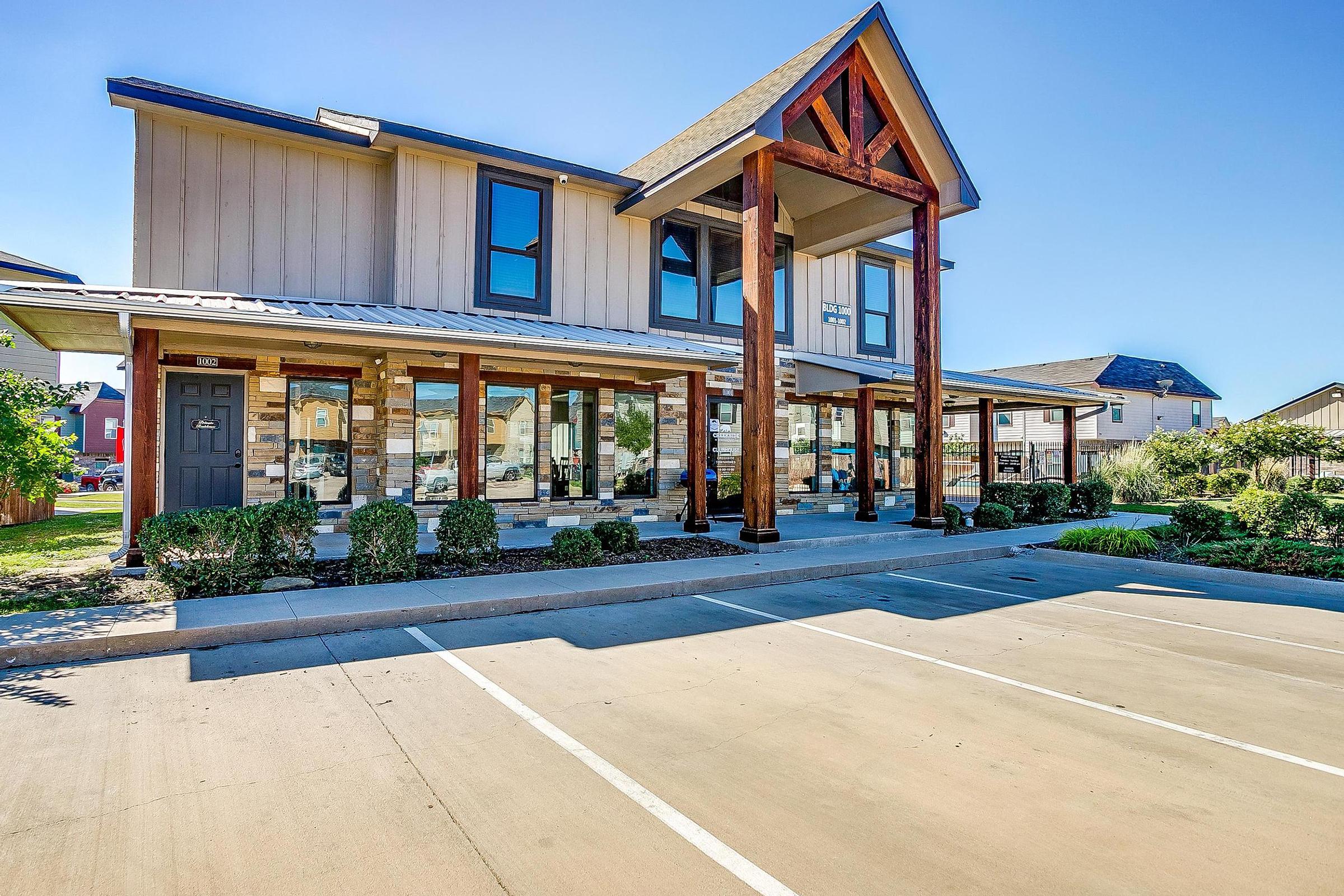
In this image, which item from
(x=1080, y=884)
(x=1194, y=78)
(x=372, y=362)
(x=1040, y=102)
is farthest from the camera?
(x=1040, y=102)

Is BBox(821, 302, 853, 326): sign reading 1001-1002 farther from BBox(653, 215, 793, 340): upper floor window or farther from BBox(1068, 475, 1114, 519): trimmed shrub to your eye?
BBox(1068, 475, 1114, 519): trimmed shrub

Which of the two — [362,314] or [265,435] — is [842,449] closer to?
[362,314]

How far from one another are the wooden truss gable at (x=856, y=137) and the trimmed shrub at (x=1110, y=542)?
21.8ft

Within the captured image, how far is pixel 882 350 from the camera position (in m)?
17.3

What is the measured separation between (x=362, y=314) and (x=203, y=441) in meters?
3.74

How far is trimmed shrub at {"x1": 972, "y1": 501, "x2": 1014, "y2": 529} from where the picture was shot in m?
13.8

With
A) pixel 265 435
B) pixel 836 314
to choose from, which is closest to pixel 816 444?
pixel 836 314

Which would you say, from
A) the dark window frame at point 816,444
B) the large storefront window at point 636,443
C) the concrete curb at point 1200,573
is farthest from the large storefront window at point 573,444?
the concrete curb at point 1200,573

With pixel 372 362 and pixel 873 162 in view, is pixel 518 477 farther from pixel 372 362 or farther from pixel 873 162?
pixel 873 162

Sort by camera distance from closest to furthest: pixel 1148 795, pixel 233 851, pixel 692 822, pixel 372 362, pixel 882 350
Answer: pixel 233 851 < pixel 692 822 < pixel 1148 795 < pixel 372 362 < pixel 882 350

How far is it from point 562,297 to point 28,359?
56.0ft

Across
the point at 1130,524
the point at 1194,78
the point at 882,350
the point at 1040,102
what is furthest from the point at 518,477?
the point at 1194,78

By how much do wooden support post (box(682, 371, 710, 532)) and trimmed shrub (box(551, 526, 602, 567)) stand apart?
3245mm

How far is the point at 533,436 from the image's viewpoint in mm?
12602
